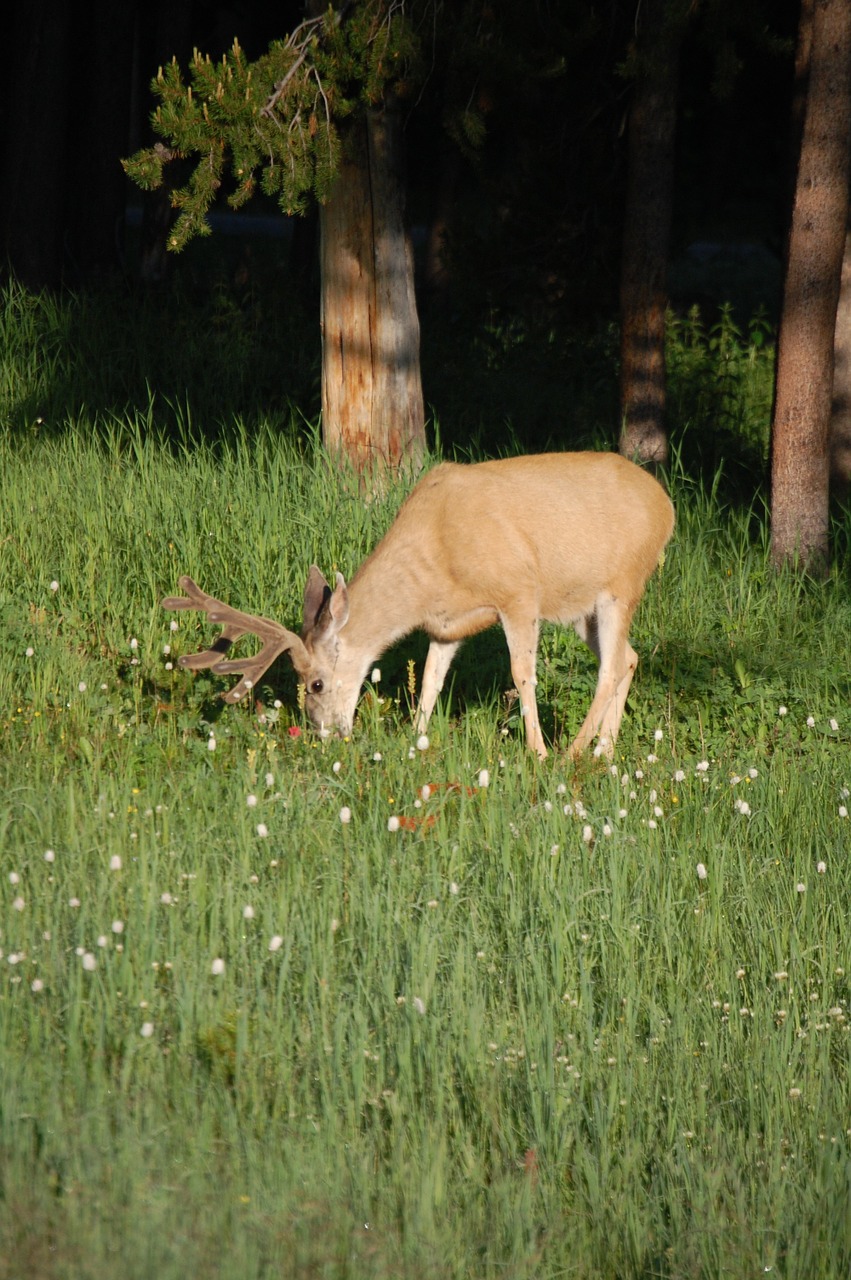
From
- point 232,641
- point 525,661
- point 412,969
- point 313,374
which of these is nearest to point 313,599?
point 232,641

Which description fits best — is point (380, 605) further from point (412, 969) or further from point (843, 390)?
point (843, 390)

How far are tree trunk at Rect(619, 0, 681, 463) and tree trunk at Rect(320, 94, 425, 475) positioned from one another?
165 centimetres

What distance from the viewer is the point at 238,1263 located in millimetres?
3062

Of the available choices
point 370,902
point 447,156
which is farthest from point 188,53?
point 370,902

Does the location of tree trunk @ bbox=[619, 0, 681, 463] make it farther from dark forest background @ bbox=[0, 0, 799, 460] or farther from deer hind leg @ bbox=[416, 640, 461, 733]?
deer hind leg @ bbox=[416, 640, 461, 733]

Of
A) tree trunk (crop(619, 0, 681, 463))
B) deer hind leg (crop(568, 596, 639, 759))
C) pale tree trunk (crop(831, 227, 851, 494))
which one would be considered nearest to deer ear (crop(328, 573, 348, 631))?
deer hind leg (crop(568, 596, 639, 759))

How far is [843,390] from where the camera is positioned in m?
10.3

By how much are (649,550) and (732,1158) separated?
169 inches

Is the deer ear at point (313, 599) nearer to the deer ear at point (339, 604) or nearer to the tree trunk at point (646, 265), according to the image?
the deer ear at point (339, 604)

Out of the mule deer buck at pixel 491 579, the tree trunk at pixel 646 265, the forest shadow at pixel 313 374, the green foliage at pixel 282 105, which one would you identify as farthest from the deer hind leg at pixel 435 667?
the tree trunk at pixel 646 265

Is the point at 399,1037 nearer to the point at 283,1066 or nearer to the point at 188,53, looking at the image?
the point at 283,1066

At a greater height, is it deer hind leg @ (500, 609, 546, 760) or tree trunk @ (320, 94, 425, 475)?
tree trunk @ (320, 94, 425, 475)

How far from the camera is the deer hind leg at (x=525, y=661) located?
7.24 meters

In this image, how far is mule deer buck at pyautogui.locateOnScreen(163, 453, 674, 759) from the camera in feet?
23.3
